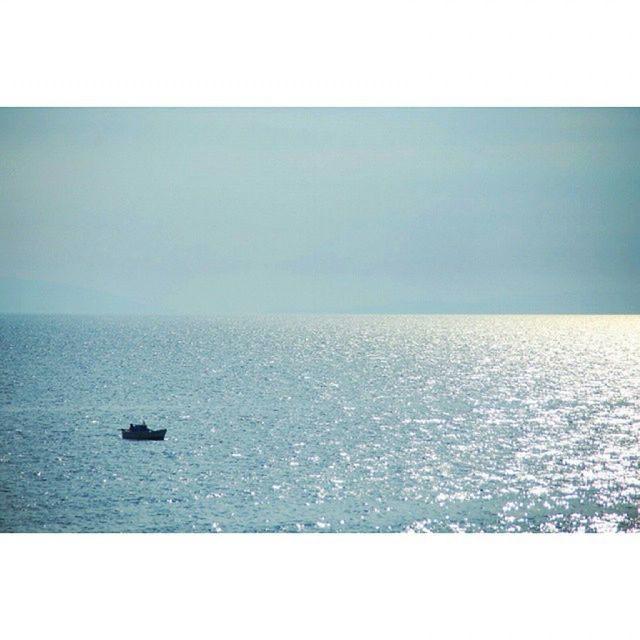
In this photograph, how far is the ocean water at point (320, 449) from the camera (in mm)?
20422

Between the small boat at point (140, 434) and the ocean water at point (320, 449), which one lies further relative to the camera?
the small boat at point (140, 434)

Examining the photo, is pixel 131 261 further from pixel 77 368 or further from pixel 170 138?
pixel 77 368

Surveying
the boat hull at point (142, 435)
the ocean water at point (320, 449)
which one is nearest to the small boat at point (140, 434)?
the boat hull at point (142, 435)

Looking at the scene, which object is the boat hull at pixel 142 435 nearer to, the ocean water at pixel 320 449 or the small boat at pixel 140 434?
the small boat at pixel 140 434

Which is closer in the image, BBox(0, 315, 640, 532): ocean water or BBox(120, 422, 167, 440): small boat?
BBox(0, 315, 640, 532): ocean water

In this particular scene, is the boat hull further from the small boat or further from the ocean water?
the ocean water

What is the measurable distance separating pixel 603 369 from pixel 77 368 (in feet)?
119

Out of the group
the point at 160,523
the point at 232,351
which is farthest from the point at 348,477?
the point at 232,351

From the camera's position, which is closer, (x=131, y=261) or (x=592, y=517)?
(x=592, y=517)

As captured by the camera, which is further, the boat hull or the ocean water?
the boat hull

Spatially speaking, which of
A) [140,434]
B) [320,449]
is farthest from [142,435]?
[320,449]

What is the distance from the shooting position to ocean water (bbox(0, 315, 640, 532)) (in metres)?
20.4

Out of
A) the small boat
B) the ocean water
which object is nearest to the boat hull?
the small boat
